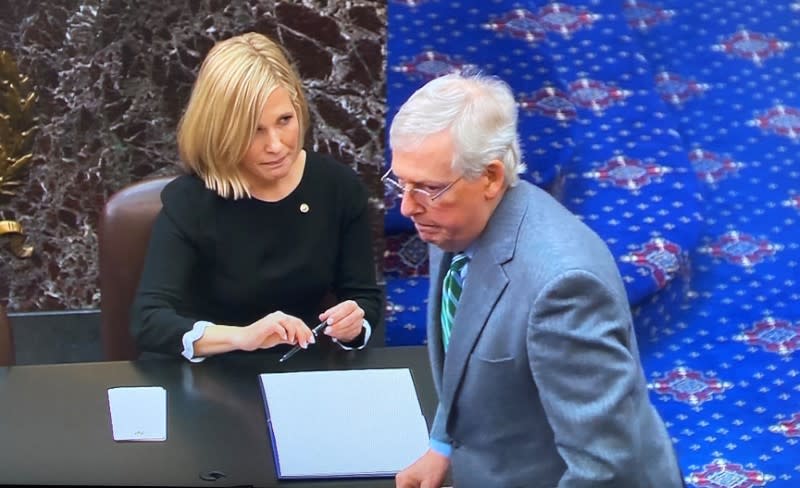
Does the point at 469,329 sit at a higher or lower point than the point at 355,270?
higher

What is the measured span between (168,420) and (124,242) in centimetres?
72

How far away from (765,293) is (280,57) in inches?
81.6

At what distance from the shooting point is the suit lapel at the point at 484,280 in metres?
1.45

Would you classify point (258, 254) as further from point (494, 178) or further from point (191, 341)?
point (494, 178)

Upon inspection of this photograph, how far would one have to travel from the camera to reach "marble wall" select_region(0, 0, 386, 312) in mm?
3310

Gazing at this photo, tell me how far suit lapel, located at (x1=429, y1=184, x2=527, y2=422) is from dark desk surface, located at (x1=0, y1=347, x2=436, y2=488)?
306 millimetres

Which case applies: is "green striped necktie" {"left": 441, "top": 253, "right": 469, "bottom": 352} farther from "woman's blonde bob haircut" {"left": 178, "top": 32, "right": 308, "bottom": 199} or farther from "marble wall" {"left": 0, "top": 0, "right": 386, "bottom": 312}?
"marble wall" {"left": 0, "top": 0, "right": 386, "bottom": 312}

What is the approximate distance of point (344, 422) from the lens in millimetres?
1869

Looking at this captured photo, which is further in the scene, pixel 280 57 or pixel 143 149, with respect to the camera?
pixel 143 149

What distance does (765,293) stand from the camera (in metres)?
3.67

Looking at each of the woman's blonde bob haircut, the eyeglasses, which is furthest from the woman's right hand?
the eyeglasses

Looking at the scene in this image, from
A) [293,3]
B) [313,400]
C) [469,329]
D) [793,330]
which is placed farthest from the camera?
[793,330]

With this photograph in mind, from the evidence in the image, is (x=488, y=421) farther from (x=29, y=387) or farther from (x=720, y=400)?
(x=720, y=400)

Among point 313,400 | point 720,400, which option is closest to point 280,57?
point 313,400
